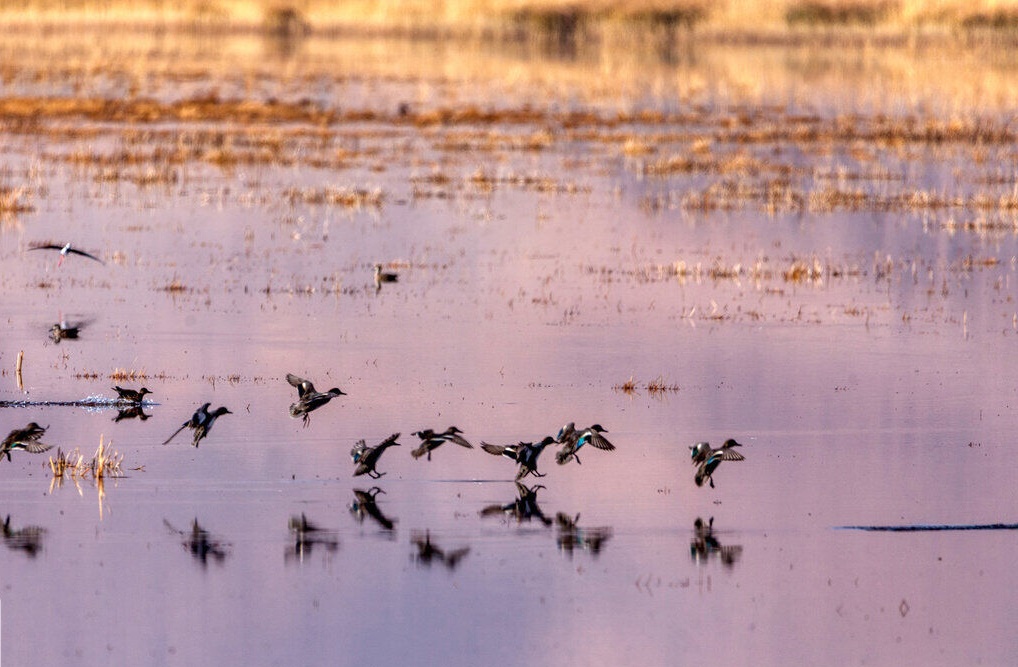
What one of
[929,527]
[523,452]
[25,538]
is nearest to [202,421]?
[25,538]

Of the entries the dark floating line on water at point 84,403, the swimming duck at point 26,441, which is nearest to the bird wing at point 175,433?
the dark floating line on water at point 84,403

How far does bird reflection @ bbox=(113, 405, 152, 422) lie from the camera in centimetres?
1689

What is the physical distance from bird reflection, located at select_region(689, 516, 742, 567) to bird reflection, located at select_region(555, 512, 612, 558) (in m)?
0.60

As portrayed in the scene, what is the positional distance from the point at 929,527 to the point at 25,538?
6.29 meters

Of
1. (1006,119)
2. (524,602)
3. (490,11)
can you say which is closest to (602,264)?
(524,602)

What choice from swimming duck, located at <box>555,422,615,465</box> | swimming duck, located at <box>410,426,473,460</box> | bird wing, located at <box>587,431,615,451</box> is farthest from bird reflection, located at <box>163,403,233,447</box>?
bird wing, located at <box>587,431,615,451</box>

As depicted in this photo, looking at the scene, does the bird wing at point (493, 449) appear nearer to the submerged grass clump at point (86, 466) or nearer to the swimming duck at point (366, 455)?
the swimming duck at point (366, 455)

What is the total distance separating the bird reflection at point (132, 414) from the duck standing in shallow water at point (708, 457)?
16.2 ft

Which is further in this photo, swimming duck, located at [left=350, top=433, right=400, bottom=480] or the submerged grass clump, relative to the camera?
the submerged grass clump

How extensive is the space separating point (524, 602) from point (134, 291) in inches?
538

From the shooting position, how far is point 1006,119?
52.8 meters

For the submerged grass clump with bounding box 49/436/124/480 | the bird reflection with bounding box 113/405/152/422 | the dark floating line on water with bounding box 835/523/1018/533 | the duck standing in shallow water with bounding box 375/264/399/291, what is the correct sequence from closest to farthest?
the dark floating line on water with bounding box 835/523/1018/533
the submerged grass clump with bounding box 49/436/124/480
the bird reflection with bounding box 113/405/152/422
the duck standing in shallow water with bounding box 375/264/399/291

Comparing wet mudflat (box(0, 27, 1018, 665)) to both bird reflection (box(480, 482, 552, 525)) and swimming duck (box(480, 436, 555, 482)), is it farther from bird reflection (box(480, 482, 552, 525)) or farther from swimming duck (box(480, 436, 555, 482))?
swimming duck (box(480, 436, 555, 482))

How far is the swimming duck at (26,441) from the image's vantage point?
1491cm
